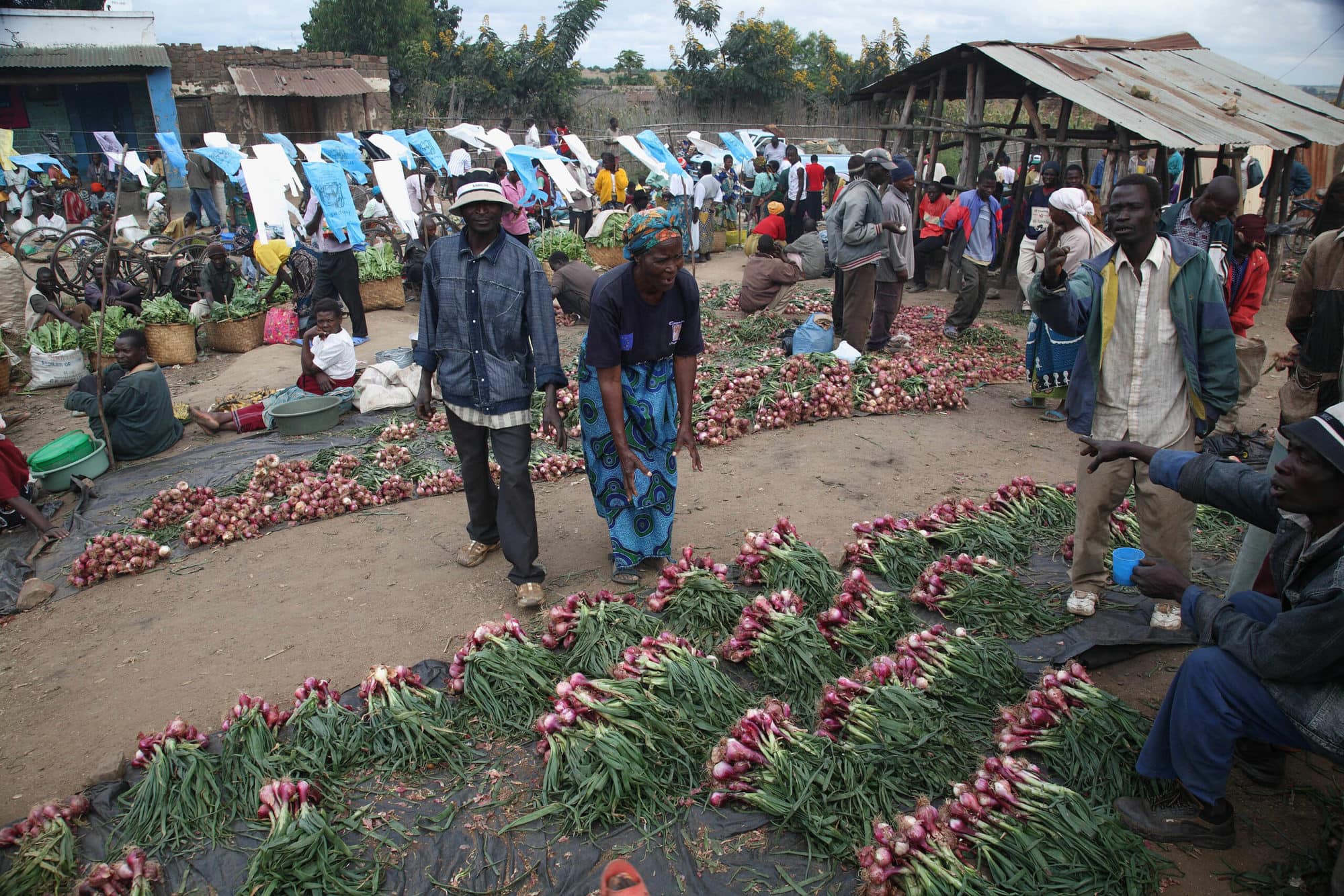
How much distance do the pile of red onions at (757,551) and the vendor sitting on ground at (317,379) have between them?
4569 mm

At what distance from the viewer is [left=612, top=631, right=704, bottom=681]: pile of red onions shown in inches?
122

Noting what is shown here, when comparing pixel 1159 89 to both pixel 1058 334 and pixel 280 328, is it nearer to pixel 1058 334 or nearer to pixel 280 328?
pixel 1058 334

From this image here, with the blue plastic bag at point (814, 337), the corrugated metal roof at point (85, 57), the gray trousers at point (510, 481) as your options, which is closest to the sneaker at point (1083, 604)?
the gray trousers at point (510, 481)

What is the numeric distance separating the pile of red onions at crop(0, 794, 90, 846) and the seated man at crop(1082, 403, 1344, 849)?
3411 mm

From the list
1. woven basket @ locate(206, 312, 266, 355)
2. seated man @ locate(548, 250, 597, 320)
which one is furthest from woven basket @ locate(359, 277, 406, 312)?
seated man @ locate(548, 250, 597, 320)

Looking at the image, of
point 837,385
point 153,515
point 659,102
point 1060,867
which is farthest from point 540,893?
point 659,102

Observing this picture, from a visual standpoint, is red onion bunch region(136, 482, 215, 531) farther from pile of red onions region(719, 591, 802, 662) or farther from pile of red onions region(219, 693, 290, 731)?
pile of red onions region(719, 591, 802, 662)

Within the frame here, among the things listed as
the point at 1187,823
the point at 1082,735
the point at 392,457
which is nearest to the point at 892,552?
the point at 1082,735

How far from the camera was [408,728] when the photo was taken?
9.77 feet

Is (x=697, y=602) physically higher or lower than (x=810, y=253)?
lower

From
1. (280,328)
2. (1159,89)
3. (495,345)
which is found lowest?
(280,328)

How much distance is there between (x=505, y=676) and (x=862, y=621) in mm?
1491

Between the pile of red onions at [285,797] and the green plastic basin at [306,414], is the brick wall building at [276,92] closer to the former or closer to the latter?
the green plastic basin at [306,414]

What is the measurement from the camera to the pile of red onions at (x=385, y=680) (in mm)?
3158
